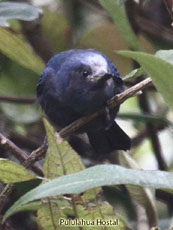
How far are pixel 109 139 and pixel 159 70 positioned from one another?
4.96 feet

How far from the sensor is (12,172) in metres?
1.57

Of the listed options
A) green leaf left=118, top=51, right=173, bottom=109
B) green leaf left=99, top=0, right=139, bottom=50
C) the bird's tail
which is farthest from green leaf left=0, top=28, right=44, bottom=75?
green leaf left=118, top=51, right=173, bottom=109

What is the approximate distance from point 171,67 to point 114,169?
313mm

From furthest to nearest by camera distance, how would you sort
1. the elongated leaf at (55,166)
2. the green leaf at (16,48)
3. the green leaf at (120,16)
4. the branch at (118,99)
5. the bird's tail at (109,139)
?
the bird's tail at (109,139)
the green leaf at (16,48)
the green leaf at (120,16)
the branch at (118,99)
the elongated leaf at (55,166)

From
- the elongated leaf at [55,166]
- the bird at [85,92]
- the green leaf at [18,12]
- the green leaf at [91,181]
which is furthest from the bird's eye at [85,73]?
the green leaf at [91,181]

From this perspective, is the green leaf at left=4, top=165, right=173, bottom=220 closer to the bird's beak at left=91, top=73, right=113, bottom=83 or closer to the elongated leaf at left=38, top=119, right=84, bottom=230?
the elongated leaf at left=38, top=119, right=84, bottom=230

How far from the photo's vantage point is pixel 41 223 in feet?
5.46

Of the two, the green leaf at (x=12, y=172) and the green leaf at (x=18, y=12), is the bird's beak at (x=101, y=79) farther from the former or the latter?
the green leaf at (x=12, y=172)

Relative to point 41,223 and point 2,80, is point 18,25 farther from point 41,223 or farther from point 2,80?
point 41,223

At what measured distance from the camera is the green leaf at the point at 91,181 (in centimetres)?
132

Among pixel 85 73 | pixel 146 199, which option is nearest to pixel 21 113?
pixel 85 73

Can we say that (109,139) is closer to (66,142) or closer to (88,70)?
(88,70)

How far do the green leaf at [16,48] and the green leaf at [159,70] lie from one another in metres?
1.16

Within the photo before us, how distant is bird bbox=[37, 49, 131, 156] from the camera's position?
261 cm
